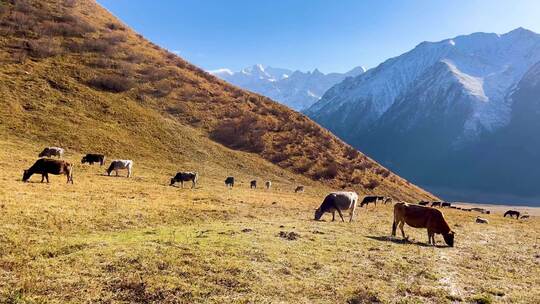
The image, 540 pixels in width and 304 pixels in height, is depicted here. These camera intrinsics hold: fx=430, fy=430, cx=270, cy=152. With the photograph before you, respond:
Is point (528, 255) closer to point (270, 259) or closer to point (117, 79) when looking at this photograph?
point (270, 259)

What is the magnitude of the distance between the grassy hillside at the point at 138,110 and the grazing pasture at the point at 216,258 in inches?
1597

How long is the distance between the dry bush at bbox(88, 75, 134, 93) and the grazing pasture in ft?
221

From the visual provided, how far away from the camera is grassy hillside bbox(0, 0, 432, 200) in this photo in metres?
73.8

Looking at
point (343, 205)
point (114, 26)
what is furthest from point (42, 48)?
point (343, 205)

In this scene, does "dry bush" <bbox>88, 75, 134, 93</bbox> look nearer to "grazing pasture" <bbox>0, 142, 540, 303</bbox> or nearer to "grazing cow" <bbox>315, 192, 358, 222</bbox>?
"grazing pasture" <bbox>0, 142, 540, 303</bbox>

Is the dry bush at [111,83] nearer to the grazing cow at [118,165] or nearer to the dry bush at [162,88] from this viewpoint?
the dry bush at [162,88]

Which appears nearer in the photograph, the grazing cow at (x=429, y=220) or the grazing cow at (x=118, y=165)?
the grazing cow at (x=429, y=220)

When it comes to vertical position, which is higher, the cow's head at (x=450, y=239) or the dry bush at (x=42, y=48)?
the dry bush at (x=42, y=48)

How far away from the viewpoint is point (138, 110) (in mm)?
91688

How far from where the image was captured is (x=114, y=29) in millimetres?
137375

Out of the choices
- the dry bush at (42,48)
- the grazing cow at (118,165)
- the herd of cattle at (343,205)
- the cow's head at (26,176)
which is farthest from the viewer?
the dry bush at (42,48)

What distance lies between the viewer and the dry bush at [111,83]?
96.6 meters

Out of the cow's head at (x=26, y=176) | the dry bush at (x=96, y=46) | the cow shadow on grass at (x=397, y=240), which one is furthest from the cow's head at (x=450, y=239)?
the dry bush at (x=96, y=46)

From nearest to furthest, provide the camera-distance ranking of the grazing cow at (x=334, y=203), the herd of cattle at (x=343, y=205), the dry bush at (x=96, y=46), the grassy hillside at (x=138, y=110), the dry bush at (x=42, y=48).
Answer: the herd of cattle at (x=343, y=205) → the grazing cow at (x=334, y=203) → the grassy hillside at (x=138, y=110) → the dry bush at (x=42, y=48) → the dry bush at (x=96, y=46)
